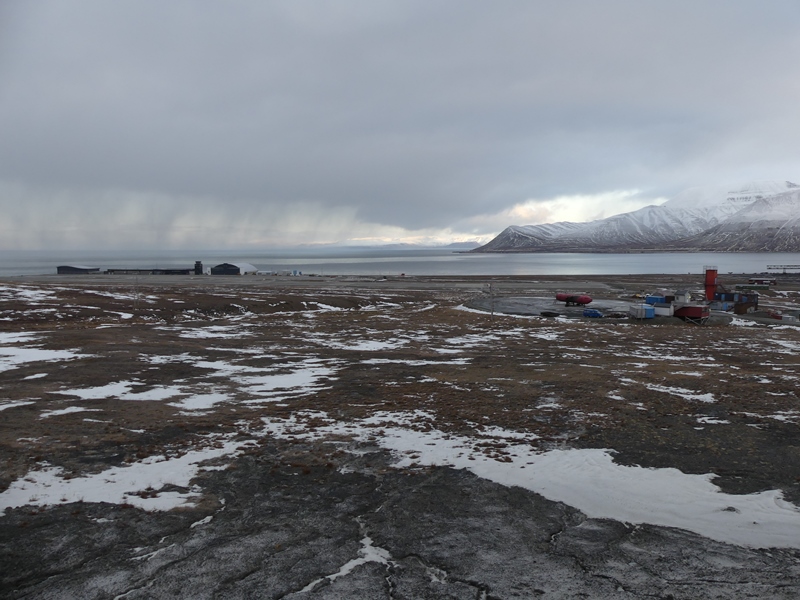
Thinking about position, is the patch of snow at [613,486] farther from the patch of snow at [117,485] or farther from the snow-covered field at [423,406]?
the patch of snow at [117,485]

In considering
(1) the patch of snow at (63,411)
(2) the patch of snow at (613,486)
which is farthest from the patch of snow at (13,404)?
(2) the patch of snow at (613,486)

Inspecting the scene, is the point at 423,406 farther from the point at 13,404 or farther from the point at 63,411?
the point at 13,404

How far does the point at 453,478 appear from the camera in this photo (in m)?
10.4

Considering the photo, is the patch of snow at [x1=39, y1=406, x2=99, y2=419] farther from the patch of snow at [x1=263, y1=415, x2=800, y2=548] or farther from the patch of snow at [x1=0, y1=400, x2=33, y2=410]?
the patch of snow at [x1=263, y1=415, x2=800, y2=548]

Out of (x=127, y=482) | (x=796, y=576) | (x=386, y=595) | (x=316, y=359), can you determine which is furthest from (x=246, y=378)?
(x=796, y=576)

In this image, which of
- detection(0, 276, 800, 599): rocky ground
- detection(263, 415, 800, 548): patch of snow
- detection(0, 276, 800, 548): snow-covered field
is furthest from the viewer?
detection(0, 276, 800, 548): snow-covered field

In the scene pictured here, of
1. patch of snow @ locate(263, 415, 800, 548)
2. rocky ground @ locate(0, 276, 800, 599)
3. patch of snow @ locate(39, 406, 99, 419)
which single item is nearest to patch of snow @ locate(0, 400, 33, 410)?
rocky ground @ locate(0, 276, 800, 599)

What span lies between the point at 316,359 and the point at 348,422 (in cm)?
1003

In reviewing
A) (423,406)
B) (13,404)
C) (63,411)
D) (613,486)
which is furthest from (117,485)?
(613,486)

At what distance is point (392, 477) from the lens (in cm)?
1048

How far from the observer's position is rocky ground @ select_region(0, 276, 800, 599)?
7.14m

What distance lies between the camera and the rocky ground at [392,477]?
7.14 meters

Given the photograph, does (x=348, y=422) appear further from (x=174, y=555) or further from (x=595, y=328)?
(x=595, y=328)

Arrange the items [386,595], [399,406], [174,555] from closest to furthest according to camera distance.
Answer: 1. [386,595]
2. [174,555]
3. [399,406]
